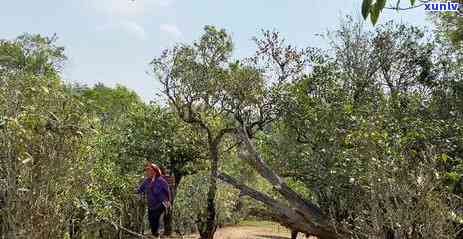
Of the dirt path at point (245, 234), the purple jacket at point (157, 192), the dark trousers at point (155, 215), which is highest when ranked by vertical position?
the purple jacket at point (157, 192)

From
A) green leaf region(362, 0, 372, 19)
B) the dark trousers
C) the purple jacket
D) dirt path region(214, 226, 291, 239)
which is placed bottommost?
dirt path region(214, 226, 291, 239)

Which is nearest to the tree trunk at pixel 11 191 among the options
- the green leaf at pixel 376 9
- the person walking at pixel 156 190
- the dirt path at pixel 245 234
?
the green leaf at pixel 376 9

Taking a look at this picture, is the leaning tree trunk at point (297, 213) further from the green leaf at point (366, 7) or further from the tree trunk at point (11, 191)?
the green leaf at point (366, 7)

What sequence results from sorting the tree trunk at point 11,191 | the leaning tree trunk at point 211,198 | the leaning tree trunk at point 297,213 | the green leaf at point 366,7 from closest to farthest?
the green leaf at point 366,7 < the tree trunk at point 11,191 < the leaning tree trunk at point 297,213 < the leaning tree trunk at point 211,198

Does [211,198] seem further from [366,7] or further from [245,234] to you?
[366,7]

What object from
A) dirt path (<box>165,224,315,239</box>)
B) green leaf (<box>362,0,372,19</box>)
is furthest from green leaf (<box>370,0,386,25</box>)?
dirt path (<box>165,224,315,239</box>)

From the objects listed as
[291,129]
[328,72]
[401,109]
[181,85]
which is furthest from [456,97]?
[181,85]

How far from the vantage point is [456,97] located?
711 inches

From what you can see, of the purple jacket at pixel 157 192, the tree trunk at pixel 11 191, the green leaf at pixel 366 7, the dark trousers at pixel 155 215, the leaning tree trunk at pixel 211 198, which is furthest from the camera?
the leaning tree trunk at pixel 211 198

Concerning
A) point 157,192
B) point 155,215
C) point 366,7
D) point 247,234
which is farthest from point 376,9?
point 247,234

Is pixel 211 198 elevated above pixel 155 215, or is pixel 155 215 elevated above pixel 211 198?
pixel 211 198

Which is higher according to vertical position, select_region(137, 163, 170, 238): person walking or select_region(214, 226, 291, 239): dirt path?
select_region(137, 163, 170, 238): person walking

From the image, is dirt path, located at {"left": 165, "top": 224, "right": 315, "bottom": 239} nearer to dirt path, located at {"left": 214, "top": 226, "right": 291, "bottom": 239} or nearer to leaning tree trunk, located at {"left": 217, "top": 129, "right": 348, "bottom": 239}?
dirt path, located at {"left": 214, "top": 226, "right": 291, "bottom": 239}

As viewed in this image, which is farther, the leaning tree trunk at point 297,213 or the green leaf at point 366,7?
the leaning tree trunk at point 297,213
